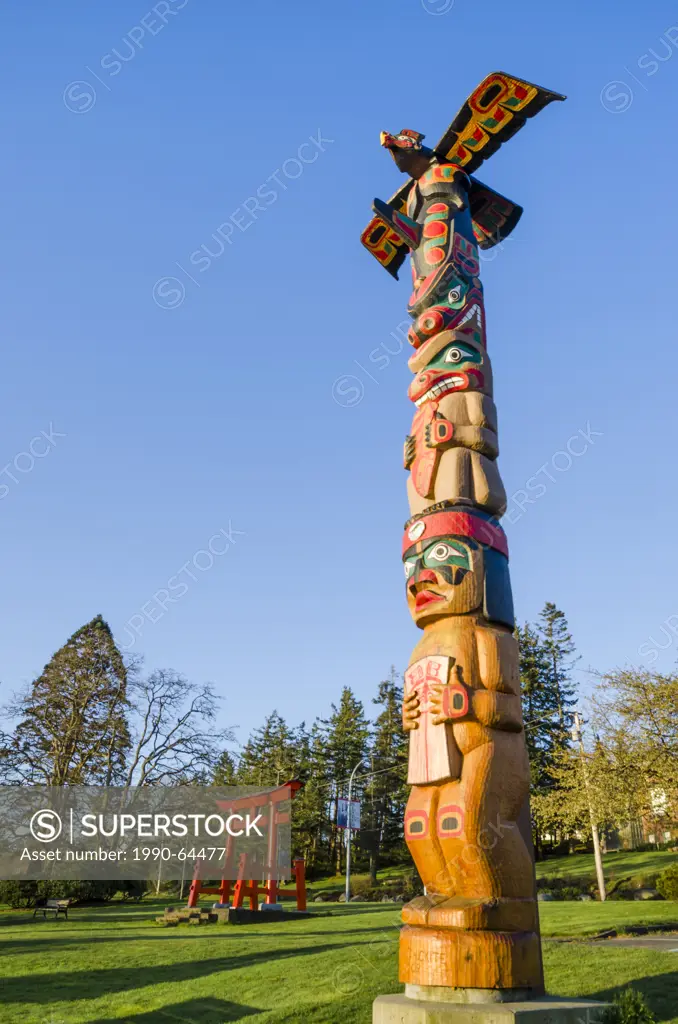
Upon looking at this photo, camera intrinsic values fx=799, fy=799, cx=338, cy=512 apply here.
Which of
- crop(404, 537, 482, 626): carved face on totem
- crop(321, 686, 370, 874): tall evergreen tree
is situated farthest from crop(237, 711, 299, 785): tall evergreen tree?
crop(404, 537, 482, 626): carved face on totem

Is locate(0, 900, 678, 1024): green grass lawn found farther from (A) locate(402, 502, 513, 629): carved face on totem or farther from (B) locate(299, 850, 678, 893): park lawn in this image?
(B) locate(299, 850, 678, 893): park lawn

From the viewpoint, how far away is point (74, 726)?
37.9 meters

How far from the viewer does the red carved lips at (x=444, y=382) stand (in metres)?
12.0

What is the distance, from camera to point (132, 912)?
93.9 feet

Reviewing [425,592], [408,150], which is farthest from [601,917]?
[408,150]

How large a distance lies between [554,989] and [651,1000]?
1.32 metres

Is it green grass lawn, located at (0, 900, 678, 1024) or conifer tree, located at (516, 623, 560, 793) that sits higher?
conifer tree, located at (516, 623, 560, 793)

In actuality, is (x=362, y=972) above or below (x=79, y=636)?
below

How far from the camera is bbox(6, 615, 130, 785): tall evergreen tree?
37156 millimetres

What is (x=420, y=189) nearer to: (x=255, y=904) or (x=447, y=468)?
(x=447, y=468)

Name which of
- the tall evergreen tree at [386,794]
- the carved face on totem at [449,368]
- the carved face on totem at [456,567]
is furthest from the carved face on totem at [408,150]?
the tall evergreen tree at [386,794]

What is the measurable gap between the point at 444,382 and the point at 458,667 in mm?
4609

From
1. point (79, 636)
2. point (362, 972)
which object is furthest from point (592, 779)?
point (79, 636)

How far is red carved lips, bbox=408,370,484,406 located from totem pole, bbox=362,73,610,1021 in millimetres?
23
